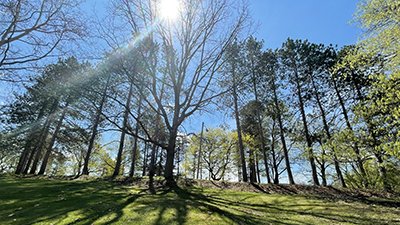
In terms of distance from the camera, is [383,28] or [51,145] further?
[51,145]

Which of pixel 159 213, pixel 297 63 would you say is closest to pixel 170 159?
pixel 159 213

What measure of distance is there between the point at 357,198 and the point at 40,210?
12.0 metres

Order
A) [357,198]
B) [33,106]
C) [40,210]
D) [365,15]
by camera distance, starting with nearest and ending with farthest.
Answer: [40,210] → [365,15] → [357,198] → [33,106]

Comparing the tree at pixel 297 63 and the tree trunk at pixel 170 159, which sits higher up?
the tree at pixel 297 63

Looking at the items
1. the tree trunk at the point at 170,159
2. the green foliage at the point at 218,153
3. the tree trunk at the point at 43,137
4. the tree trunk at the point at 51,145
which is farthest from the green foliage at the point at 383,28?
the tree trunk at the point at 43,137

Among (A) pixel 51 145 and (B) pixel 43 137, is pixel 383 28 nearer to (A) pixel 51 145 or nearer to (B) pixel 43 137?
(A) pixel 51 145

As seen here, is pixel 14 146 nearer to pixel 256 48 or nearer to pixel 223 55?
pixel 223 55

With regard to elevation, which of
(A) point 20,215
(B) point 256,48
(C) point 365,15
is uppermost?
(B) point 256,48

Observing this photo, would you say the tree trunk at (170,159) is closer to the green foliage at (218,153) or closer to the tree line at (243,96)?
the tree line at (243,96)

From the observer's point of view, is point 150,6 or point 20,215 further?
point 150,6

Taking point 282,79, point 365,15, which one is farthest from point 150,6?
point 282,79

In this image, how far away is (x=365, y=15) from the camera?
6988 millimetres

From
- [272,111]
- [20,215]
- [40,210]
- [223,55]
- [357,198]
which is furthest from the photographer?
[272,111]

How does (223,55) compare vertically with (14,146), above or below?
above
